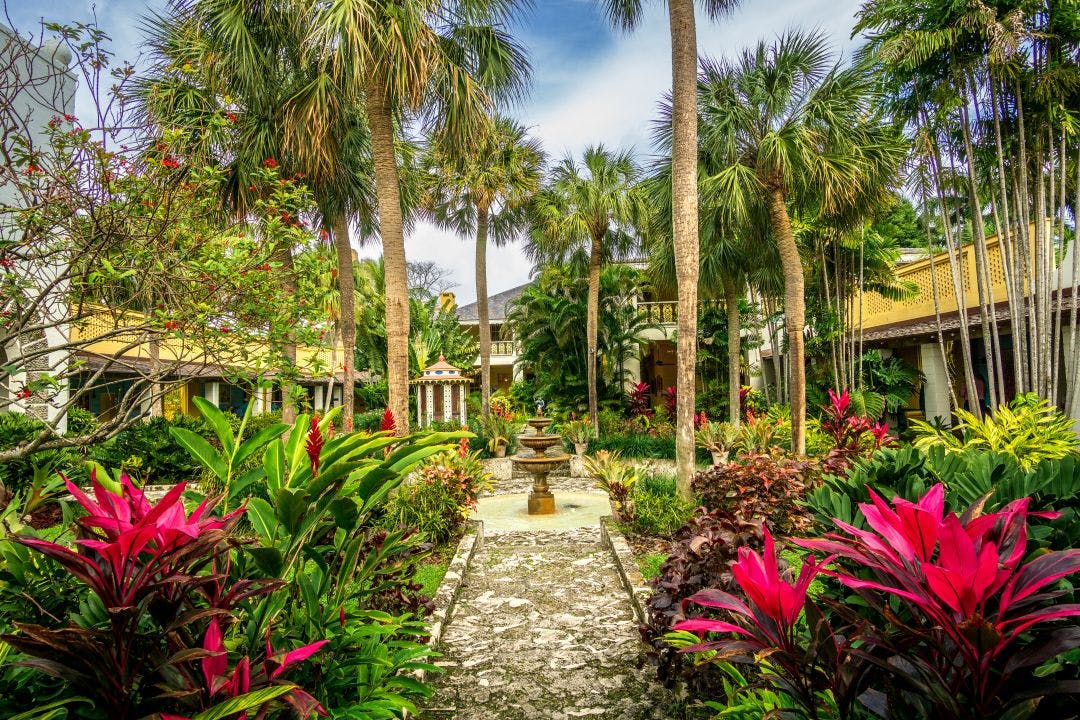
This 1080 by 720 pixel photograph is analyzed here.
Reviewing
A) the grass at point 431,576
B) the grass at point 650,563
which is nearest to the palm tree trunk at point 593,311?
the grass at point 650,563

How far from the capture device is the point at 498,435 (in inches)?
580

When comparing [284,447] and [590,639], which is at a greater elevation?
[284,447]

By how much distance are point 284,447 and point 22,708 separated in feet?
3.86

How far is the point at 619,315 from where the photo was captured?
63.8 feet

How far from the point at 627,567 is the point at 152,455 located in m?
9.86

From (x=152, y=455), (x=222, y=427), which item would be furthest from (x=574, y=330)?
(x=222, y=427)

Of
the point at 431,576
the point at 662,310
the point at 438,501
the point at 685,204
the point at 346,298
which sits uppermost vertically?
the point at 662,310

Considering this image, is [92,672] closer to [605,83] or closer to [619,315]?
[605,83]

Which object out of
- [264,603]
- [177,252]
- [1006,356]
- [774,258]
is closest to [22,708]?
[264,603]

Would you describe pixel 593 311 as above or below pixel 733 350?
above

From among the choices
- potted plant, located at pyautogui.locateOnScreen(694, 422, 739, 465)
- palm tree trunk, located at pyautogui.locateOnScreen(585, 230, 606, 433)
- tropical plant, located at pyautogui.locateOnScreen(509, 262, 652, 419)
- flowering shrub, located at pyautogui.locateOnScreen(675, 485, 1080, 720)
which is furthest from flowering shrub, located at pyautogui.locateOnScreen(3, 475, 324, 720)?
tropical plant, located at pyautogui.locateOnScreen(509, 262, 652, 419)

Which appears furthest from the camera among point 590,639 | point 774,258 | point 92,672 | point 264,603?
point 774,258

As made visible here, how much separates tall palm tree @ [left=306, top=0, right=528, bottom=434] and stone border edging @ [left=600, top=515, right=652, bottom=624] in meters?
3.13

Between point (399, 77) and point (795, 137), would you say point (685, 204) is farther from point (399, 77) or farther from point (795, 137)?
point (399, 77)
